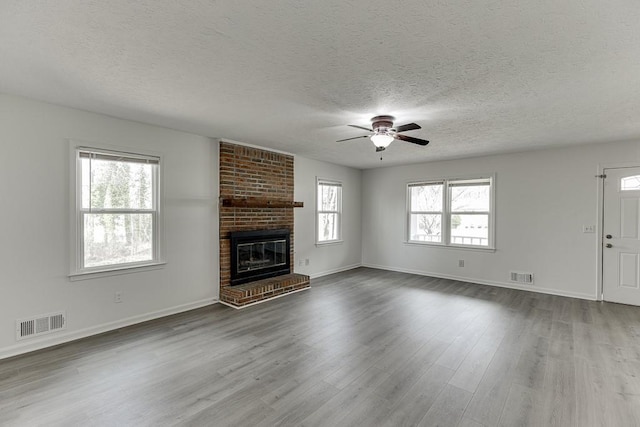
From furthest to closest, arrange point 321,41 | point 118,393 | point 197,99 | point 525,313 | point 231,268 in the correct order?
point 231,268, point 525,313, point 197,99, point 118,393, point 321,41

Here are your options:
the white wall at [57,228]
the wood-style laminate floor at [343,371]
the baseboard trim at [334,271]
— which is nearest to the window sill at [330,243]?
the baseboard trim at [334,271]

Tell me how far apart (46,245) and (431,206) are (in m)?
6.41

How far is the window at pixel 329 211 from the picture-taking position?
21.6ft

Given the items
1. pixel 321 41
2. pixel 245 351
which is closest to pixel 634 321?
pixel 245 351

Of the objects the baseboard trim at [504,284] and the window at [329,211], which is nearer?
the baseboard trim at [504,284]

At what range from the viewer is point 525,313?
4.15 metres

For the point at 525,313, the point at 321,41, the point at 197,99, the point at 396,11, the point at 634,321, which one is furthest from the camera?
the point at 525,313

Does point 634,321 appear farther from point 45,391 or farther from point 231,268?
point 45,391

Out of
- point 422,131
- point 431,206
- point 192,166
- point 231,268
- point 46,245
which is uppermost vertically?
point 422,131

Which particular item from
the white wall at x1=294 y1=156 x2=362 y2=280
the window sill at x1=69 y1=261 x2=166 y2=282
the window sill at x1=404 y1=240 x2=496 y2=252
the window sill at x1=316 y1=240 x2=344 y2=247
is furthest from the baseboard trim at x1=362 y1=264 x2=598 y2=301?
the window sill at x1=69 y1=261 x2=166 y2=282

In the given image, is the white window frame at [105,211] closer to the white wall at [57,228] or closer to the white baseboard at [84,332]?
the white wall at [57,228]

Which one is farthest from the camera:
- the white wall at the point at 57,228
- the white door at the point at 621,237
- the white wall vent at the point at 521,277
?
the white wall vent at the point at 521,277

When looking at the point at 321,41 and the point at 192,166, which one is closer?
the point at 321,41

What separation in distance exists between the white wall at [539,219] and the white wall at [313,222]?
1.45 metres
